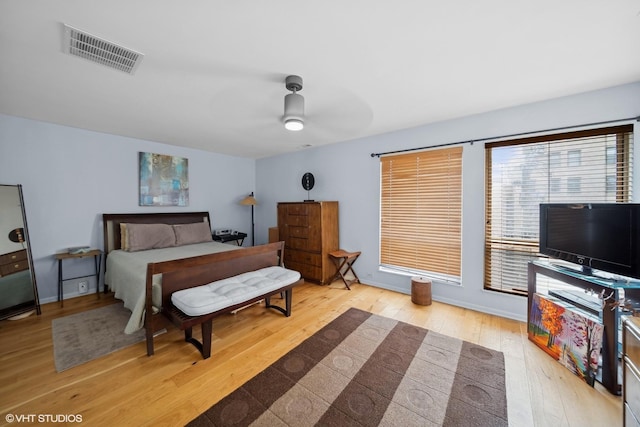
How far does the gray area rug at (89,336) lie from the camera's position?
2.00 meters

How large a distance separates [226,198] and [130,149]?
177cm

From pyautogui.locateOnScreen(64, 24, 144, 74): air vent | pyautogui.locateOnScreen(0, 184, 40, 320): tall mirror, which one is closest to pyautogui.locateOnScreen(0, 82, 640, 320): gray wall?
pyautogui.locateOnScreen(0, 184, 40, 320): tall mirror

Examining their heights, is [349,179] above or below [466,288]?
above

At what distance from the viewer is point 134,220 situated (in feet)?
12.2

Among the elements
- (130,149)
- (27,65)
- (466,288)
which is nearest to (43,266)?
(130,149)

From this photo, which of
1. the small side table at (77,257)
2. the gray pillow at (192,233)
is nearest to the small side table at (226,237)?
the gray pillow at (192,233)

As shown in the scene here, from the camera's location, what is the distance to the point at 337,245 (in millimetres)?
4047

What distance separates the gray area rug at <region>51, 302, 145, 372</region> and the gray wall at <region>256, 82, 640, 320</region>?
3008 mm

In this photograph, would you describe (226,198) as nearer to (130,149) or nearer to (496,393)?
(130,149)

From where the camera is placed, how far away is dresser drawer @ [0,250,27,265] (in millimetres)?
2585

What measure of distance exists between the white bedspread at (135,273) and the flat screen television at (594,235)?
11.9ft

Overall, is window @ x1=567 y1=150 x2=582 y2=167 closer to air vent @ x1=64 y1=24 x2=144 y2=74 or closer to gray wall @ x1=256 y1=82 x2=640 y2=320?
gray wall @ x1=256 y1=82 x2=640 y2=320

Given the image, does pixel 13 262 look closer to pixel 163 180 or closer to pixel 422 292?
pixel 163 180

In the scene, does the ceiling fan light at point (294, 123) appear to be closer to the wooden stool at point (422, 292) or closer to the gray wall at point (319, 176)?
the gray wall at point (319, 176)
